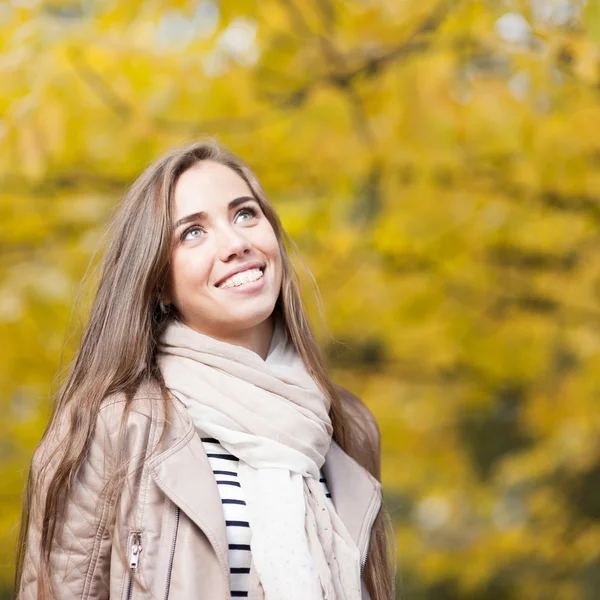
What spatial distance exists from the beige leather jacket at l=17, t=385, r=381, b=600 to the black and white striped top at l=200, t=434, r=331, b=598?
0.05 m

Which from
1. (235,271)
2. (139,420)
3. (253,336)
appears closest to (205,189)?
(235,271)

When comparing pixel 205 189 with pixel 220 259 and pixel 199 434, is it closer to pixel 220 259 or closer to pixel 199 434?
pixel 220 259

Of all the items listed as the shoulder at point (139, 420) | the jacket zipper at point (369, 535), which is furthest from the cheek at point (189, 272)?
the jacket zipper at point (369, 535)

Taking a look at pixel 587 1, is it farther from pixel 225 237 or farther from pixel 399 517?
pixel 399 517

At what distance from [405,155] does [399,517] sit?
3.51 metres

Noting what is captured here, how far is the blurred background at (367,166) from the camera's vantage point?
11.1ft

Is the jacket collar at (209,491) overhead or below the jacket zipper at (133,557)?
overhead

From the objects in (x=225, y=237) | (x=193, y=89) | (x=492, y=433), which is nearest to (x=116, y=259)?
(x=225, y=237)

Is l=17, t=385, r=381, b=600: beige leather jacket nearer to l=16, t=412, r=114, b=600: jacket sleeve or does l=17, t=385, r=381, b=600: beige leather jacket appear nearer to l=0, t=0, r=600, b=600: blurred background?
l=16, t=412, r=114, b=600: jacket sleeve

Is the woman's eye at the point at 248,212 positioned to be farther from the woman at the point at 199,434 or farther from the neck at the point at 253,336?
the neck at the point at 253,336

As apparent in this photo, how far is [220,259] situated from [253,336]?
10.3 inches

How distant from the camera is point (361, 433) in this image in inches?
98.1

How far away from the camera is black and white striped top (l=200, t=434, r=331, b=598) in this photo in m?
1.98

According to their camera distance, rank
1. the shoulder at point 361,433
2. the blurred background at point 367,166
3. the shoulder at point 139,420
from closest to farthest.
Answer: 1. the shoulder at point 139,420
2. the shoulder at point 361,433
3. the blurred background at point 367,166
